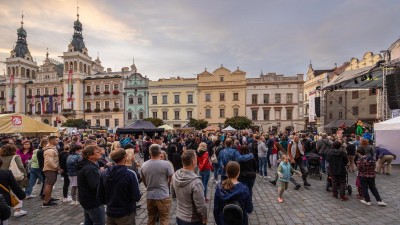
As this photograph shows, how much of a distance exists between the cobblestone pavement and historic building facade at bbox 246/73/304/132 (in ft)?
121

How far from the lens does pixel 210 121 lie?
151 ft

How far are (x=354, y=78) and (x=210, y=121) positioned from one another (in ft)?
105

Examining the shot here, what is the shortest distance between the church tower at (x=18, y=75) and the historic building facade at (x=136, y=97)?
946 inches

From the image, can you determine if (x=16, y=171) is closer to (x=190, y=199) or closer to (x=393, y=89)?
(x=190, y=199)

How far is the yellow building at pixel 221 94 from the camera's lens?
148ft

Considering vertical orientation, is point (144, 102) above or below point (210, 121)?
above

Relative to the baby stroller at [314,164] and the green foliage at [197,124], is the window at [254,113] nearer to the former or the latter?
the green foliage at [197,124]

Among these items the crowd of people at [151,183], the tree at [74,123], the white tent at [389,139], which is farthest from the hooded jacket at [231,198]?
the tree at [74,123]

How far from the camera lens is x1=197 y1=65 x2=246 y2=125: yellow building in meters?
45.2

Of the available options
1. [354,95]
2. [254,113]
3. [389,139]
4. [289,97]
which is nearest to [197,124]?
[254,113]

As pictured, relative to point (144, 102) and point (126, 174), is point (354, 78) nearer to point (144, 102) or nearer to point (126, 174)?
point (126, 174)

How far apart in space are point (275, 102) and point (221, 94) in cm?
Answer: 964

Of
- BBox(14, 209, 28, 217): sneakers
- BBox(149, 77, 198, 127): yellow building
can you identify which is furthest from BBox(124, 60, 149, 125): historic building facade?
BBox(14, 209, 28, 217): sneakers

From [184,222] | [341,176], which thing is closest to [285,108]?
[341,176]
